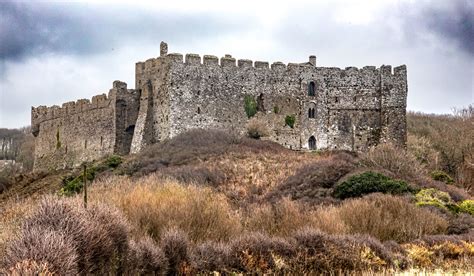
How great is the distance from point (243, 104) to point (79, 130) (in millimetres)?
13684

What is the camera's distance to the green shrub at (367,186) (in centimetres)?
2683

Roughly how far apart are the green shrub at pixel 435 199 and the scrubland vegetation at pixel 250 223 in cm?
7

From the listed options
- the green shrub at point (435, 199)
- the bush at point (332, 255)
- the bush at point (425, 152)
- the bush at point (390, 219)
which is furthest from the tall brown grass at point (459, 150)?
the bush at point (332, 255)

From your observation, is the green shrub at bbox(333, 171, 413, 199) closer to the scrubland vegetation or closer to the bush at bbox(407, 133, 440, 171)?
the scrubland vegetation

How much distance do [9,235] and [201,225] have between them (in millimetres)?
6891

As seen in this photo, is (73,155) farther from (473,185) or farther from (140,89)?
(473,185)

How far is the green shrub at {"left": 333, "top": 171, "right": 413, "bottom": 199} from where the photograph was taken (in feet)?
88.0

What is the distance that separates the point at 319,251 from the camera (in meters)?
18.0

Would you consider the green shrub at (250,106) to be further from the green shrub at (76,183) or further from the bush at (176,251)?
the bush at (176,251)

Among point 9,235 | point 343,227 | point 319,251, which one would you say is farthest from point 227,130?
point 9,235

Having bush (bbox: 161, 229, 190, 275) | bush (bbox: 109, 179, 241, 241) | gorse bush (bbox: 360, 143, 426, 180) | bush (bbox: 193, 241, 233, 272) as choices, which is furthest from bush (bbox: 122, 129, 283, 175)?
bush (bbox: 161, 229, 190, 275)

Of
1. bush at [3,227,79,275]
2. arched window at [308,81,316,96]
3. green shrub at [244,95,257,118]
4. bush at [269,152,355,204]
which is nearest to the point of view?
bush at [3,227,79,275]

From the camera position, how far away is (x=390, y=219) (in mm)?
21891

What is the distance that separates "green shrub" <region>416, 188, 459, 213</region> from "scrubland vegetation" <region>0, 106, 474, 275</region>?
7cm
